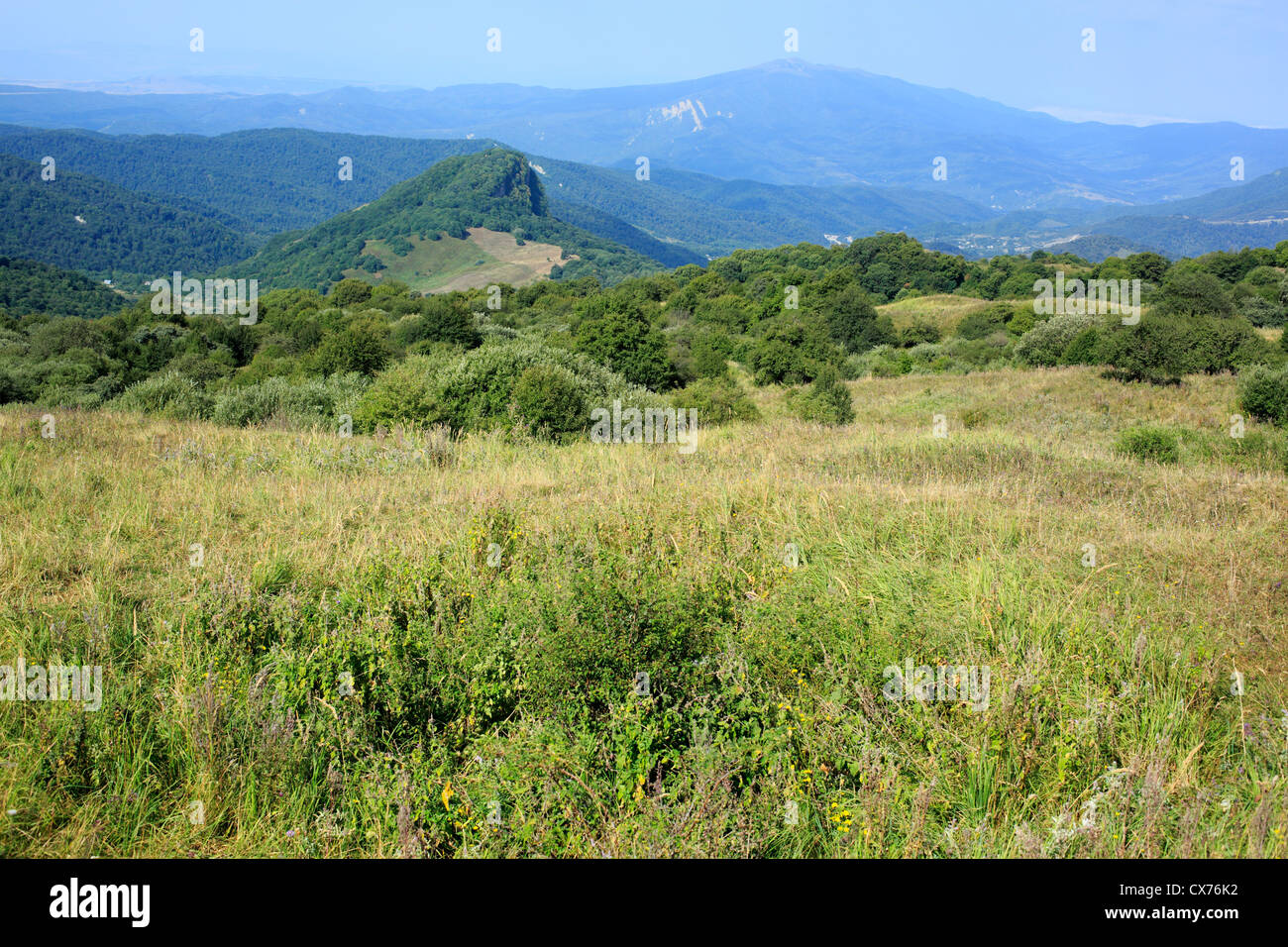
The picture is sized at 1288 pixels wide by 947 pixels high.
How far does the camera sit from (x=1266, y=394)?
20.5m

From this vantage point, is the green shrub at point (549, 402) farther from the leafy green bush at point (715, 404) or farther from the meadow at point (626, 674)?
the leafy green bush at point (715, 404)

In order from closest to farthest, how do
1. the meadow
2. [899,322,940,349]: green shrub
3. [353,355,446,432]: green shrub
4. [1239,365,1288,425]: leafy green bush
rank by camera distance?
1. the meadow
2. [353,355,446,432]: green shrub
3. [1239,365,1288,425]: leafy green bush
4. [899,322,940,349]: green shrub

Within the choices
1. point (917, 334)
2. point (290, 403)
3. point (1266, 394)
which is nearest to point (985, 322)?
point (917, 334)

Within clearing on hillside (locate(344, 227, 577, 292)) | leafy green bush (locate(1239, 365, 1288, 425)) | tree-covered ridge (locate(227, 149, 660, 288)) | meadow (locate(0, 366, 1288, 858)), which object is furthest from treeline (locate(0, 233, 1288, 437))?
tree-covered ridge (locate(227, 149, 660, 288))

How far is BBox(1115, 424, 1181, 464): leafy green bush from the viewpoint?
48.8ft

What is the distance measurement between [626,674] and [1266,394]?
81.3 ft

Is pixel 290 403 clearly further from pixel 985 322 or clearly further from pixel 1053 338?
pixel 985 322

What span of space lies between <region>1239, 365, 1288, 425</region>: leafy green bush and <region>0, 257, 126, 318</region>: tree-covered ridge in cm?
12484

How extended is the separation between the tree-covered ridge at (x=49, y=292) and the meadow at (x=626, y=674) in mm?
122015

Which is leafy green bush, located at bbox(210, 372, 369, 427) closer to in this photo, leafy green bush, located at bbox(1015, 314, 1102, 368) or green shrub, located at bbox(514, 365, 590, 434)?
green shrub, located at bbox(514, 365, 590, 434)

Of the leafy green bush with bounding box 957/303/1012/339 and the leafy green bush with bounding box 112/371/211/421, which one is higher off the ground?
the leafy green bush with bounding box 957/303/1012/339

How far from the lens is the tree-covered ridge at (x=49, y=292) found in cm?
10156

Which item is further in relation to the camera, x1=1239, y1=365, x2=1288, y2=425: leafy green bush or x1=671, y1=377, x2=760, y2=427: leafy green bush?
x1=671, y1=377, x2=760, y2=427: leafy green bush

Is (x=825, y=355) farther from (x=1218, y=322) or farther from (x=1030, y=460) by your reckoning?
(x=1030, y=460)
